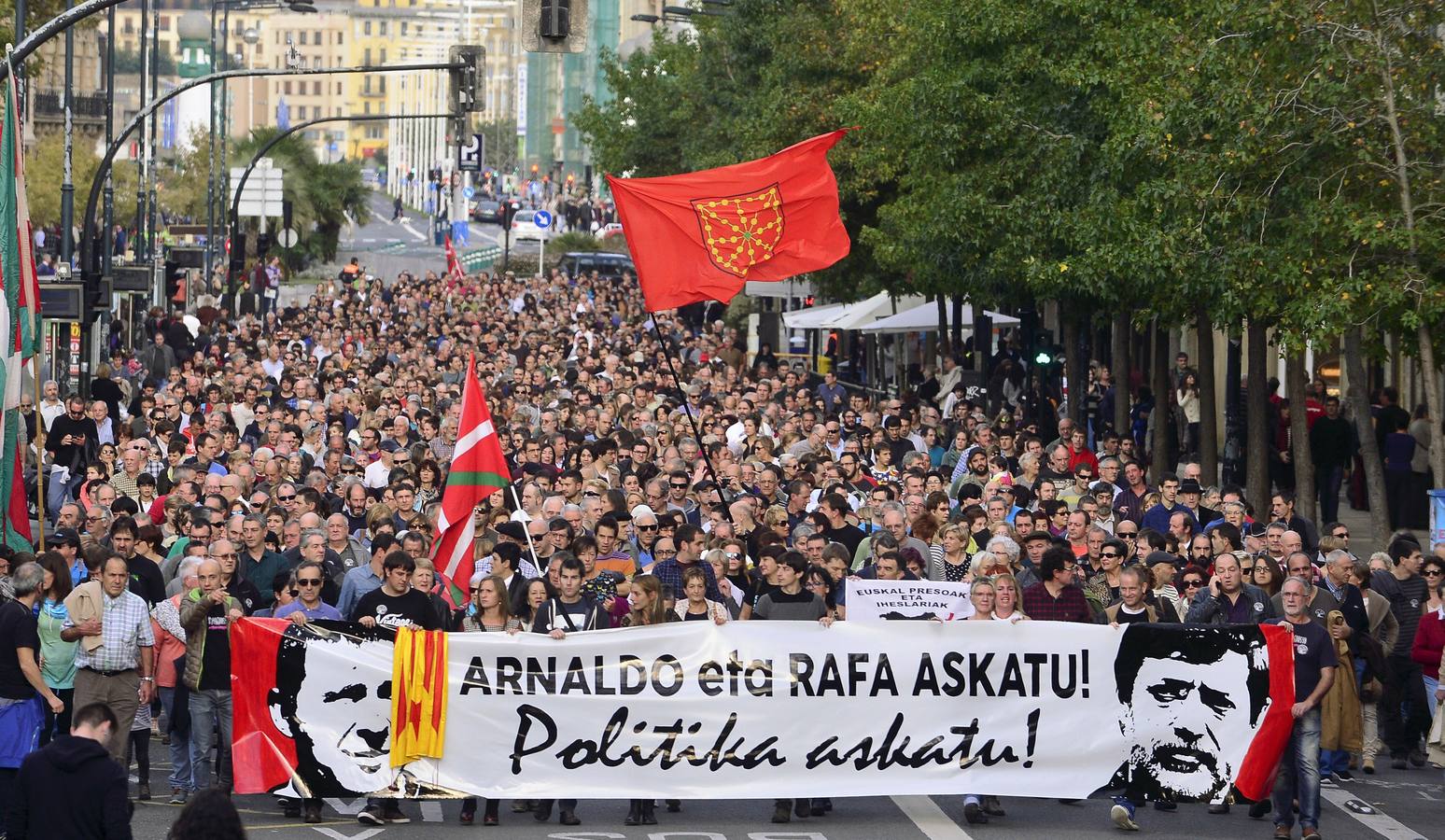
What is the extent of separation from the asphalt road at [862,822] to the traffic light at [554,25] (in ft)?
34.9

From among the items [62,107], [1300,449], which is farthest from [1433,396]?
[62,107]

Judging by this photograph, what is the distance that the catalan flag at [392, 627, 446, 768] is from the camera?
12.3 meters

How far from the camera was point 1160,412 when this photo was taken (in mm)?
31141

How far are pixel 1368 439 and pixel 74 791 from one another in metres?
16.8

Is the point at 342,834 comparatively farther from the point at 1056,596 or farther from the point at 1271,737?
the point at 1271,737

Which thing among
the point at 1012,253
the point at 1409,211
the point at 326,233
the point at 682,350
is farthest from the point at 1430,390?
the point at 326,233

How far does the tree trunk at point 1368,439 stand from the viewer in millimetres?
22469

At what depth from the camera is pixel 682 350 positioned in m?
49.1

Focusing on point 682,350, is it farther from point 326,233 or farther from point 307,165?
point 326,233

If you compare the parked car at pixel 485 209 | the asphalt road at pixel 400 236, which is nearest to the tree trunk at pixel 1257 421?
the asphalt road at pixel 400 236

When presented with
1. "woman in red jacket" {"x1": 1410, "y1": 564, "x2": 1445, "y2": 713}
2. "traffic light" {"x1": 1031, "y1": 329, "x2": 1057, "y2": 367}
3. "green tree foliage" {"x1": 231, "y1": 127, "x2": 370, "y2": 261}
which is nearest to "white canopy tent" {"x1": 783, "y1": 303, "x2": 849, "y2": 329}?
"traffic light" {"x1": 1031, "y1": 329, "x2": 1057, "y2": 367}

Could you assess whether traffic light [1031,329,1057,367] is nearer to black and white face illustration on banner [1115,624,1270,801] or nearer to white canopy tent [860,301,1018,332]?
white canopy tent [860,301,1018,332]

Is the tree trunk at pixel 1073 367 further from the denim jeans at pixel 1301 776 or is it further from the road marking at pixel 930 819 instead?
the denim jeans at pixel 1301 776

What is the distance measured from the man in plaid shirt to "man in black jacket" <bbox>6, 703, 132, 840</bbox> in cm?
611
